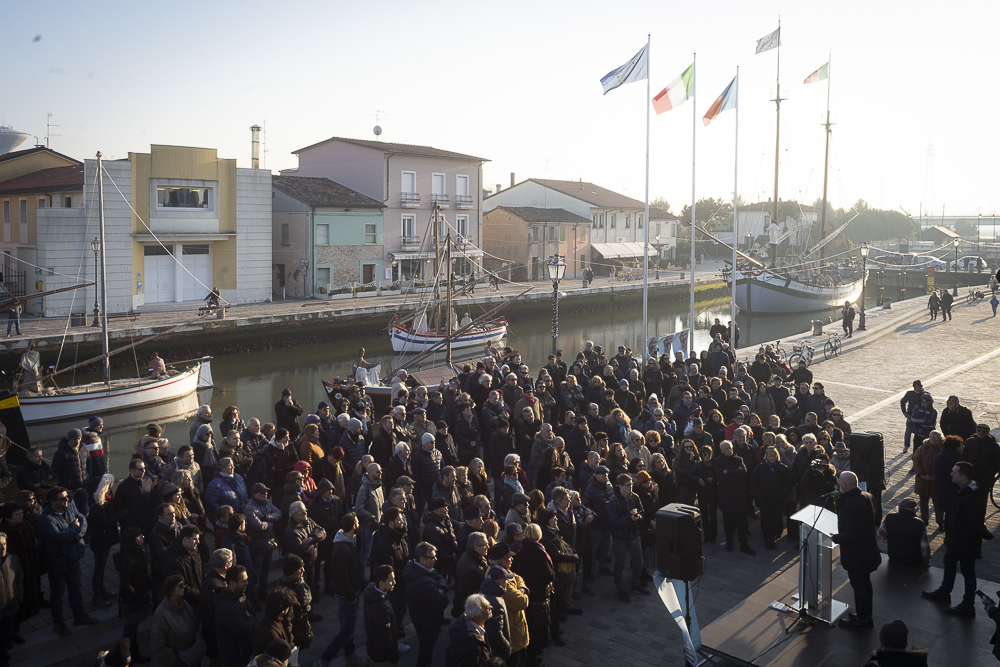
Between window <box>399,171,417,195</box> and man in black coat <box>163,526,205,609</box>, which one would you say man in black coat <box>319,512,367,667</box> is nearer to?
man in black coat <box>163,526,205,609</box>

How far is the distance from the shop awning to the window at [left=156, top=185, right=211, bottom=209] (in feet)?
107

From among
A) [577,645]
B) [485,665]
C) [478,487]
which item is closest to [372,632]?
[485,665]

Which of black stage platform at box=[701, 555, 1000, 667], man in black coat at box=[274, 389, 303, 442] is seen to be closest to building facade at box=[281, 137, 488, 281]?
man in black coat at box=[274, 389, 303, 442]

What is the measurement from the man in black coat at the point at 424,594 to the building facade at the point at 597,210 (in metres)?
54.3

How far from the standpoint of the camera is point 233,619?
20.4 feet

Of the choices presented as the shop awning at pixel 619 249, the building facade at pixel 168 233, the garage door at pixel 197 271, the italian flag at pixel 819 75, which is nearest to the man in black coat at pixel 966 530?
the italian flag at pixel 819 75

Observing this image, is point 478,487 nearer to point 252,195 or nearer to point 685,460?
point 685,460

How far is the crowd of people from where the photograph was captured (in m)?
6.57

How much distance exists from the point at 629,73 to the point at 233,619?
763 inches

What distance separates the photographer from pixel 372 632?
6.62 meters

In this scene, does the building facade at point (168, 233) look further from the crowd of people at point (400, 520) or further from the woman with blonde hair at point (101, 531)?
the woman with blonde hair at point (101, 531)

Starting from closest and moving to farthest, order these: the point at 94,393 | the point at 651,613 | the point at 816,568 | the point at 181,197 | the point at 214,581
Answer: the point at 214,581 → the point at 816,568 → the point at 651,613 → the point at 94,393 → the point at 181,197

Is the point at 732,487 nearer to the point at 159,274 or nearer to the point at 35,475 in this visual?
the point at 35,475

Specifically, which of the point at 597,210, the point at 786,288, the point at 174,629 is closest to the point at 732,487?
the point at 174,629
